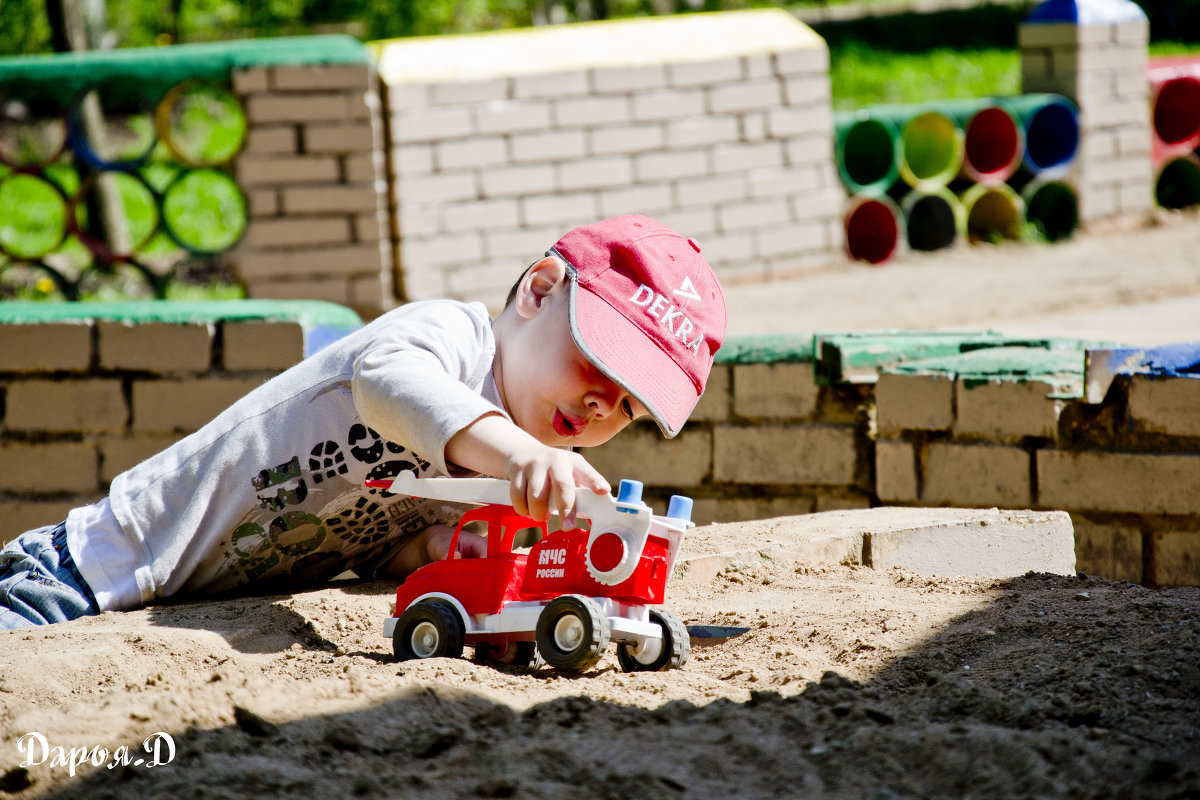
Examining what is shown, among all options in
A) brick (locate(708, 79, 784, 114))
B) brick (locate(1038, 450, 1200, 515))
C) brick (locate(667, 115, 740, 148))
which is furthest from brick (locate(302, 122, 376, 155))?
brick (locate(1038, 450, 1200, 515))

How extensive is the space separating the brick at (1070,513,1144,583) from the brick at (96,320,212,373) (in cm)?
265

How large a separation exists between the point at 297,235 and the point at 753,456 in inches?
151

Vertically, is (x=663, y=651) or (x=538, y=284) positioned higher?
(x=538, y=284)

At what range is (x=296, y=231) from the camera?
21.5ft

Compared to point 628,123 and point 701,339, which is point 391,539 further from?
point 628,123

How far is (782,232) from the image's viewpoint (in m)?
7.89

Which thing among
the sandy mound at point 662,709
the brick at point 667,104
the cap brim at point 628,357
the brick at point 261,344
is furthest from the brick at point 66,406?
the brick at point 667,104

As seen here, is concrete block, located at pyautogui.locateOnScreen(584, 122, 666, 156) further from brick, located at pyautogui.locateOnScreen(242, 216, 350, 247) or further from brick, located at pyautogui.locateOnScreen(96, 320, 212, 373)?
brick, located at pyautogui.locateOnScreen(96, 320, 212, 373)

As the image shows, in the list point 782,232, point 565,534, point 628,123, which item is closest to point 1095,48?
point 782,232

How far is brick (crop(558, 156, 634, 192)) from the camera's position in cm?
725

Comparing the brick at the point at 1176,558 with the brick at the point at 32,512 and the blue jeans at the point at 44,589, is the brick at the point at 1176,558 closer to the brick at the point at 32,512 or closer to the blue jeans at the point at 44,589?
the blue jeans at the point at 44,589

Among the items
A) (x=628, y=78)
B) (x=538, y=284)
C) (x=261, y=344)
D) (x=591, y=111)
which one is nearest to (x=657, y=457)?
(x=261, y=344)

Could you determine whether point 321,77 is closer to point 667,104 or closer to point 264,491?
point 667,104

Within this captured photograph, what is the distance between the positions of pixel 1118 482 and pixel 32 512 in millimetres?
3277
